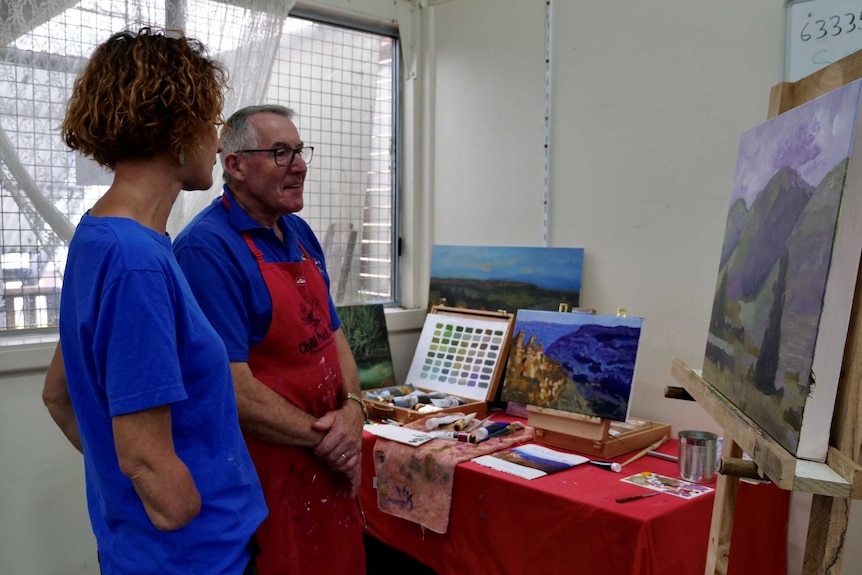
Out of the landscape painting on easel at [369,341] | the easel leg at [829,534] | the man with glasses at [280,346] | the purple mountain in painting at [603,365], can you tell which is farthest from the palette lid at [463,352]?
the easel leg at [829,534]

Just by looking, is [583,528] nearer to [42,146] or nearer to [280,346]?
[280,346]

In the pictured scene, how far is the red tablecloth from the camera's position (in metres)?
1.76

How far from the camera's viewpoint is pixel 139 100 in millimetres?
1055

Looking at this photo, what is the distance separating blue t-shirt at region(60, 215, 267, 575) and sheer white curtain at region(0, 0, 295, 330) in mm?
1400

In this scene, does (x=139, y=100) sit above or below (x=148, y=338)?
above

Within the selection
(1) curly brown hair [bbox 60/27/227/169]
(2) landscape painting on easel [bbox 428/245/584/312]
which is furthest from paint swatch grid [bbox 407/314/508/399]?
(1) curly brown hair [bbox 60/27/227/169]

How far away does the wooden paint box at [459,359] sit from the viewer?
8.78 feet

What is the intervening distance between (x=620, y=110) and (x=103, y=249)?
6.47 ft

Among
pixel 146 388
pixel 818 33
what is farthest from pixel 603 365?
pixel 146 388

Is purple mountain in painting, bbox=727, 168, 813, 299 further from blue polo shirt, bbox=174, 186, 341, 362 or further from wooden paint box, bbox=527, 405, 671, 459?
blue polo shirt, bbox=174, 186, 341, 362

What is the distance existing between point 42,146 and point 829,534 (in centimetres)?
235

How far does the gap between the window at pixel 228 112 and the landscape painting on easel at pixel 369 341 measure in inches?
9.1

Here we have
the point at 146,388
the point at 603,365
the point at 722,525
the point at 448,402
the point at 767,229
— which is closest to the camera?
the point at 146,388

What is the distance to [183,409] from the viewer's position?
1090mm
